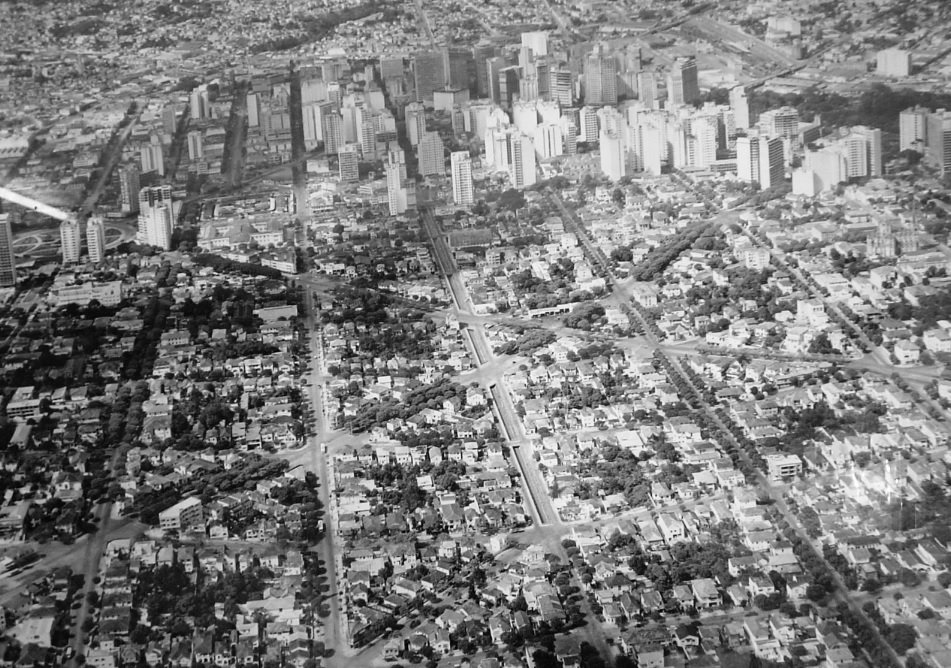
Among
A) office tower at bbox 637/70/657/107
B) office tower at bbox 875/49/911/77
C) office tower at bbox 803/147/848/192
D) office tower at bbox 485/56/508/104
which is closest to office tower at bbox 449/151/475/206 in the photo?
office tower at bbox 485/56/508/104

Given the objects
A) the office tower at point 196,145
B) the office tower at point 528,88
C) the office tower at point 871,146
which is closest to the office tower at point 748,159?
the office tower at point 871,146

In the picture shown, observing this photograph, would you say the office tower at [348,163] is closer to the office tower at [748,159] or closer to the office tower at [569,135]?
the office tower at [569,135]

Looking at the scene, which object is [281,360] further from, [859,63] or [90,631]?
[859,63]

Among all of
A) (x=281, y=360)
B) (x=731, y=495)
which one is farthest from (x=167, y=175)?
(x=731, y=495)

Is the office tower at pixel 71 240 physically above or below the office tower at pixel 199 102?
below

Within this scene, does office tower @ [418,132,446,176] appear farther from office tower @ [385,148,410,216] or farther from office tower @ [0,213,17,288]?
office tower @ [0,213,17,288]
